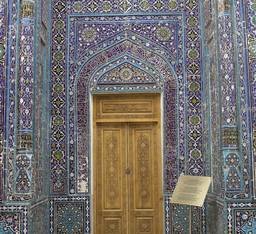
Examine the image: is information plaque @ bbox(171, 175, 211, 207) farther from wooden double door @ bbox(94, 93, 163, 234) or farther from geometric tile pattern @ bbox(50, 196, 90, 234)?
geometric tile pattern @ bbox(50, 196, 90, 234)

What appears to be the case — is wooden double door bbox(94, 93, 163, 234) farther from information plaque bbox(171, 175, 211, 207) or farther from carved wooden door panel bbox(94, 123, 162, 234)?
information plaque bbox(171, 175, 211, 207)

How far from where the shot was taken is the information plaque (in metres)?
5.89

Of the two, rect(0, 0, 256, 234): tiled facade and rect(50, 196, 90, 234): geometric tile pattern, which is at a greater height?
rect(0, 0, 256, 234): tiled facade

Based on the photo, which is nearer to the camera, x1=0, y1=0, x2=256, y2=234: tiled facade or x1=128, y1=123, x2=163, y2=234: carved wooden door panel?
x1=0, y1=0, x2=256, y2=234: tiled facade

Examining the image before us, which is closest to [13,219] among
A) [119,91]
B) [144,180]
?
[144,180]

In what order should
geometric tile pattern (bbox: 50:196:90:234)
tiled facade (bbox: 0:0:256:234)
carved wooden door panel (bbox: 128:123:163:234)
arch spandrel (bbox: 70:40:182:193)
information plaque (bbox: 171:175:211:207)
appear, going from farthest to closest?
carved wooden door panel (bbox: 128:123:163:234) → arch spandrel (bbox: 70:40:182:193) → geometric tile pattern (bbox: 50:196:90:234) → tiled facade (bbox: 0:0:256:234) → information plaque (bbox: 171:175:211:207)

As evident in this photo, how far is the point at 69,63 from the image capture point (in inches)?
287

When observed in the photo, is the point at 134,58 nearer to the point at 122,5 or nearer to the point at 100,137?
the point at 122,5

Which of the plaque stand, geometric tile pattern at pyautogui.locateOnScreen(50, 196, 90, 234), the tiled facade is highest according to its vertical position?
the tiled facade

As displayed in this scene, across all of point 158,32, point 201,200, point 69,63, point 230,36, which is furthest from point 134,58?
point 201,200

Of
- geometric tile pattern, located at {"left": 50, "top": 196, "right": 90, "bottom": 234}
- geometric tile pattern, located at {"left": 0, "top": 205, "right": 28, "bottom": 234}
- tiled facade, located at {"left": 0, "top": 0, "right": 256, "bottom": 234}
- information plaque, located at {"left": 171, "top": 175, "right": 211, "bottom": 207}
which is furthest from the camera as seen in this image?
geometric tile pattern, located at {"left": 50, "top": 196, "right": 90, "bottom": 234}

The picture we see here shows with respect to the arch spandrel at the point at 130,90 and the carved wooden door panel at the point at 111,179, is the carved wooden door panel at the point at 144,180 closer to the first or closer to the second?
the carved wooden door panel at the point at 111,179

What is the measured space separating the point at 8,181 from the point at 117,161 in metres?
1.80

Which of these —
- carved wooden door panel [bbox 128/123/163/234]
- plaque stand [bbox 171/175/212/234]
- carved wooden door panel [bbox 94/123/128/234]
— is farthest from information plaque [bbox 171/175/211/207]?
carved wooden door panel [bbox 94/123/128/234]
